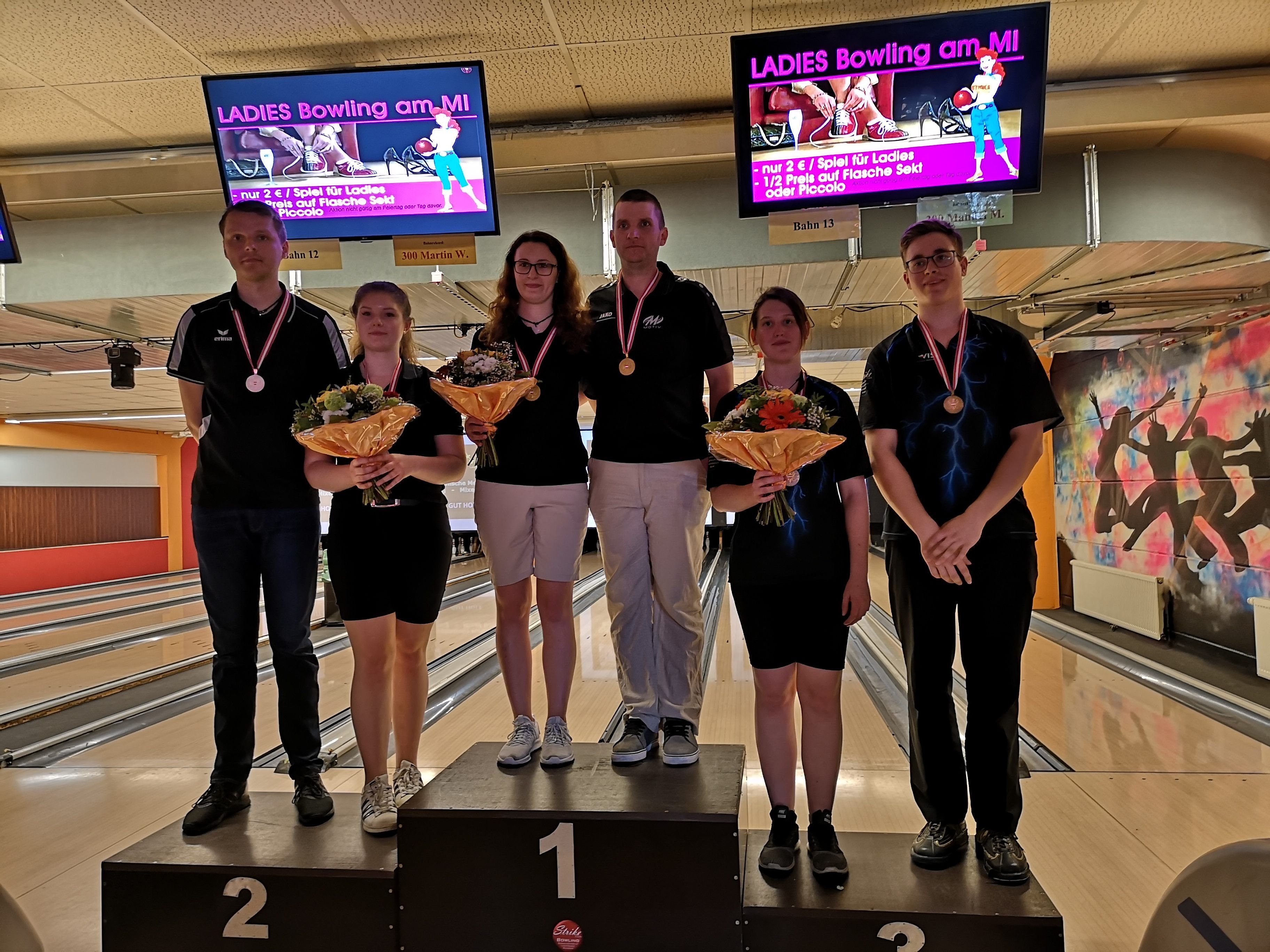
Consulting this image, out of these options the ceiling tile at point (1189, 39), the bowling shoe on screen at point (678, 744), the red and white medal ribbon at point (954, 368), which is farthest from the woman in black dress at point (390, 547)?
the ceiling tile at point (1189, 39)

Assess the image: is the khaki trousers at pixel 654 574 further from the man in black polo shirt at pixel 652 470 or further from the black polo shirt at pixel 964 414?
the black polo shirt at pixel 964 414

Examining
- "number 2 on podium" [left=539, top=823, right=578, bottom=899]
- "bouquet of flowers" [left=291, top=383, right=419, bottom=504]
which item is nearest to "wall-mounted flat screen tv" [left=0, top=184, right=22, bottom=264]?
"bouquet of flowers" [left=291, top=383, right=419, bottom=504]

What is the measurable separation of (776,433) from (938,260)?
0.70 metres

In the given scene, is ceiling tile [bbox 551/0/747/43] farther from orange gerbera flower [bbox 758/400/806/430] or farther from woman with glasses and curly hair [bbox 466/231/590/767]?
orange gerbera flower [bbox 758/400/806/430]

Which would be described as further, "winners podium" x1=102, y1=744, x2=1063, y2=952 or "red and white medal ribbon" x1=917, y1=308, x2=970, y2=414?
"red and white medal ribbon" x1=917, y1=308, x2=970, y2=414

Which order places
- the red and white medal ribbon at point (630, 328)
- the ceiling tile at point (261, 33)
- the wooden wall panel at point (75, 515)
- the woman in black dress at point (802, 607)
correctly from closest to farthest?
the woman in black dress at point (802, 607), the red and white medal ribbon at point (630, 328), the ceiling tile at point (261, 33), the wooden wall panel at point (75, 515)

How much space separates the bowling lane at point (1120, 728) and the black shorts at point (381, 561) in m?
3.19

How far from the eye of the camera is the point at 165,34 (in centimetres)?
337

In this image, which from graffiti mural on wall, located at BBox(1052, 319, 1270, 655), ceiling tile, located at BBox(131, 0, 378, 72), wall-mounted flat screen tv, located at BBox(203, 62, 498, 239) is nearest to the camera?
ceiling tile, located at BBox(131, 0, 378, 72)

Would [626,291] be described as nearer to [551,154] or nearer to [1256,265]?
[551,154]

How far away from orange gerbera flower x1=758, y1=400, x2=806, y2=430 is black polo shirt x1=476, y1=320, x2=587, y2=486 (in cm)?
56

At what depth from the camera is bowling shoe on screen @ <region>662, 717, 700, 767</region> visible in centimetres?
236

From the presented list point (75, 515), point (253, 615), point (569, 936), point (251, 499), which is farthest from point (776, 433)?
point (75, 515)

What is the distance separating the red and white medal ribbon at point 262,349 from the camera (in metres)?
2.39
